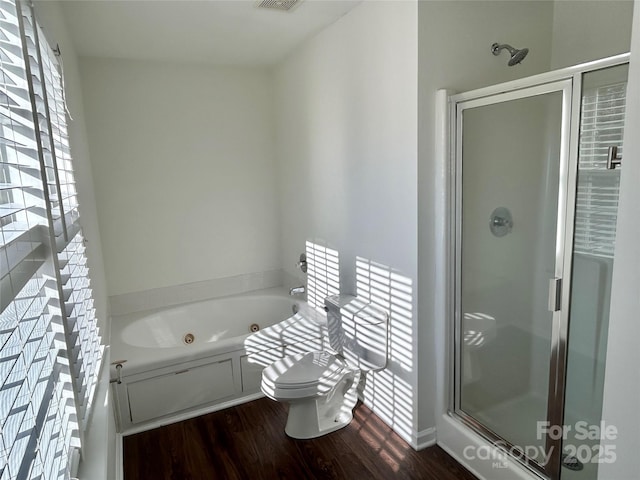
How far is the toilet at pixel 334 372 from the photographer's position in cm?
235

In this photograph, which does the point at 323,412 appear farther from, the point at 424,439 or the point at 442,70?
the point at 442,70

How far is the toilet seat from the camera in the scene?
232 cm

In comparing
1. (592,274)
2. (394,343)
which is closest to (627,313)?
(592,274)

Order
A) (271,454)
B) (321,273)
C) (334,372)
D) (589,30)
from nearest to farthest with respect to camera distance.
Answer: (589,30) < (271,454) < (334,372) < (321,273)

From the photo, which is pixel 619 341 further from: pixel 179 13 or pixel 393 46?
pixel 179 13

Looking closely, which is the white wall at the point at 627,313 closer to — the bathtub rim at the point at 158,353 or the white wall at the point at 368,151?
the white wall at the point at 368,151

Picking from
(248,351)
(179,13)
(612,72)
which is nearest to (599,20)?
(612,72)

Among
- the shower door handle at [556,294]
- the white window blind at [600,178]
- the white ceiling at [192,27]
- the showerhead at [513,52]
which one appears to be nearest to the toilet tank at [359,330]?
the shower door handle at [556,294]

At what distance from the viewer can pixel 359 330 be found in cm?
249

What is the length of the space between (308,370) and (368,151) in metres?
1.28

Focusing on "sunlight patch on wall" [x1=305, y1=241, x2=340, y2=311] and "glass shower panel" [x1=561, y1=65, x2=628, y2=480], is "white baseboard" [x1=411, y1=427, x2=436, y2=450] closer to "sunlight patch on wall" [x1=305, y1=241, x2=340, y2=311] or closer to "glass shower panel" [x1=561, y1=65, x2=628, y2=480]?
"glass shower panel" [x1=561, y1=65, x2=628, y2=480]

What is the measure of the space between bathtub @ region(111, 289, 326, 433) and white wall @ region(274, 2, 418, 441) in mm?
544

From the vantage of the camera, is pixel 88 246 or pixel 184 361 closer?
pixel 88 246

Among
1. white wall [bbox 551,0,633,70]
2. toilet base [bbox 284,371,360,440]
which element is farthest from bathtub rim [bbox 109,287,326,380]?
white wall [bbox 551,0,633,70]
